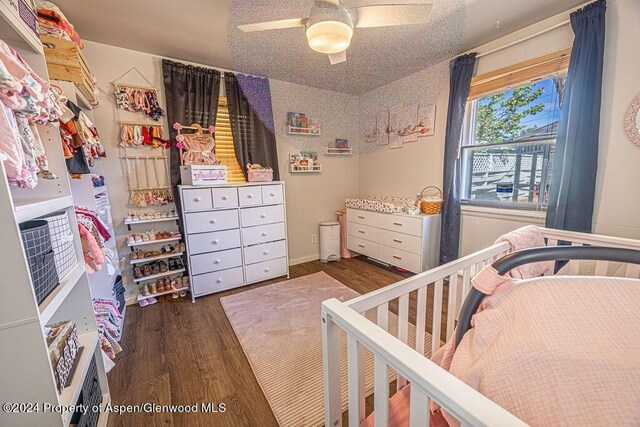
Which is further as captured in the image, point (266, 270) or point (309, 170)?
point (309, 170)

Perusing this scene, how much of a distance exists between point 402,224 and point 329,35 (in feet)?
6.77

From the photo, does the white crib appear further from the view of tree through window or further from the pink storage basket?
the pink storage basket

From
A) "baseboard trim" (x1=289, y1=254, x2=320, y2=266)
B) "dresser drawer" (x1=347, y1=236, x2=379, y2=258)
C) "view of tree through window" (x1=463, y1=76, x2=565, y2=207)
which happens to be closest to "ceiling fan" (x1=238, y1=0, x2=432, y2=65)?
"view of tree through window" (x1=463, y1=76, x2=565, y2=207)

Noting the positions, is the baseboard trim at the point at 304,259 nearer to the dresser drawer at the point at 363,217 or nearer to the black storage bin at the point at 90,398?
the dresser drawer at the point at 363,217

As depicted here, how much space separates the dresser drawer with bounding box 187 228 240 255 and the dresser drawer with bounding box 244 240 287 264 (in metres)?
0.17

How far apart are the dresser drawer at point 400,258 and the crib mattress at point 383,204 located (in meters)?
0.47

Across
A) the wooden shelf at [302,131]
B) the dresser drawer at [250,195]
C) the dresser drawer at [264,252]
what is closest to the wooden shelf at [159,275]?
the dresser drawer at [264,252]

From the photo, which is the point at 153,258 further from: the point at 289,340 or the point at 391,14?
the point at 391,14

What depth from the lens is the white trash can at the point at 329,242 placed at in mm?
3516

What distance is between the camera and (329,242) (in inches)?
139

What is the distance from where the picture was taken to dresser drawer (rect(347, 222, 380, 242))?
3.22 meters

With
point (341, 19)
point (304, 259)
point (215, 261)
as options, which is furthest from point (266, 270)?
point (341, 19)

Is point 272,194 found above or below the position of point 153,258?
above

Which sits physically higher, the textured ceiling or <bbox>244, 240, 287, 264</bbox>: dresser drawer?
the textured ceiling
